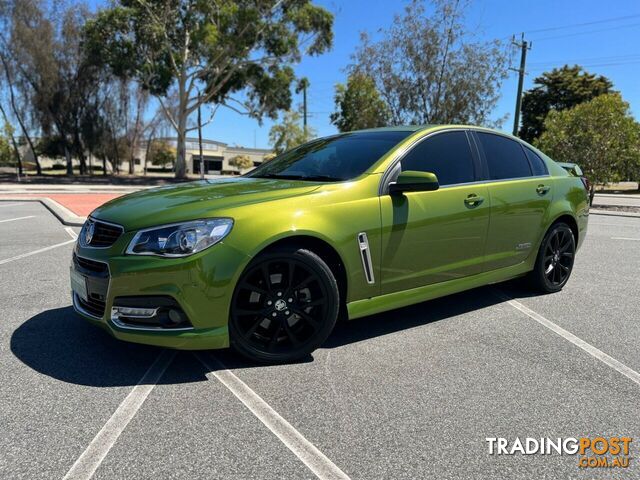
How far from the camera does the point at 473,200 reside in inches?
163

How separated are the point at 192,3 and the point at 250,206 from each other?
99.9 ft

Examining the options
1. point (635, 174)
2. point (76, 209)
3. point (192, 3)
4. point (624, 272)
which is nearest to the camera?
point (624, 272)

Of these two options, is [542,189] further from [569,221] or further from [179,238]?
[179,238]

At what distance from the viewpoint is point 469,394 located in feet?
9.68

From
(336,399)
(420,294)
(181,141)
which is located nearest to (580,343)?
(420,294)

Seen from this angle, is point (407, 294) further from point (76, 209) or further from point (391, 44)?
point (391, 44)

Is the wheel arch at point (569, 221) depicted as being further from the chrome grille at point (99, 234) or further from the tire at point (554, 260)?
the chrome grille at point (99, 234)

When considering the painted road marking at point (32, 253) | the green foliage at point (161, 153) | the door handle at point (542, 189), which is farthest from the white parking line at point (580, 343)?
the green foliage at point (161, 153)

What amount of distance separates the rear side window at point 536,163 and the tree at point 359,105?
21.8 metres

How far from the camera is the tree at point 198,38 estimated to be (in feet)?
94.2

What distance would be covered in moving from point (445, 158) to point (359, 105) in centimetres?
2756

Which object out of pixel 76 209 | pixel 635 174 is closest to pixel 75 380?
pixel 76 209

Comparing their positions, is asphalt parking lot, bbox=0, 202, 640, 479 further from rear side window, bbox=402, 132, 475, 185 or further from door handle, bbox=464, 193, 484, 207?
rear side window, bbox=402, 132, 475, 185

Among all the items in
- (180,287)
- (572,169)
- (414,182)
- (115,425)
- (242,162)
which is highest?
(242,162)
